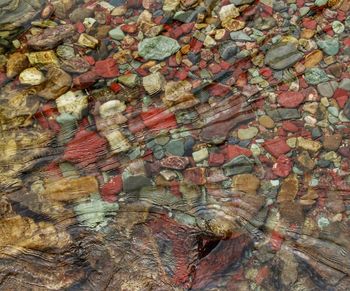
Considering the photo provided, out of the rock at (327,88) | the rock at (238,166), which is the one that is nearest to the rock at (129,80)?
the rock at (238,166)

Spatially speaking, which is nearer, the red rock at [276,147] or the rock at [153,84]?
the red rock at [276,147]

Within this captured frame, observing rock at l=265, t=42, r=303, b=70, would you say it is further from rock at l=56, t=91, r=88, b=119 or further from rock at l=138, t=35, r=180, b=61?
rock at l=56, t=91, r=88, b=119

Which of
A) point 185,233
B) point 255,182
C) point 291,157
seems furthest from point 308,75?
point 185,233

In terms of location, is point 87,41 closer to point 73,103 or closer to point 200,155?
point 73,103

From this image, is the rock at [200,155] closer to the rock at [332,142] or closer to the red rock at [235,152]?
the red rock at [235,152]

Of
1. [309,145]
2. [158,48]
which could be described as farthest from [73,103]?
[309,145]

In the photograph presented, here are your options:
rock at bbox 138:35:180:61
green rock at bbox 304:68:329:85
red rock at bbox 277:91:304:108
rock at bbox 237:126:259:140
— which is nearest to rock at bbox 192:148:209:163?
rock at bbox 237:126:259:140

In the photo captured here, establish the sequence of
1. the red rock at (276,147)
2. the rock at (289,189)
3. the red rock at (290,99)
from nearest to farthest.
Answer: the rock at (289,189), the red rock at (276,147), the red rock at (290,99)
